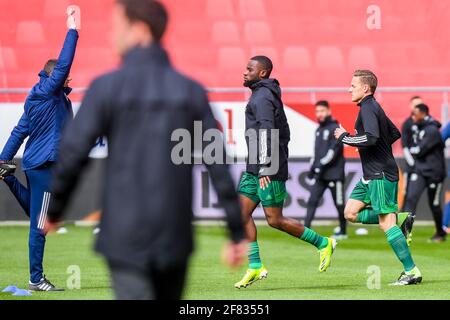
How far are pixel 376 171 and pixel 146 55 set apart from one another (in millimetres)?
5980

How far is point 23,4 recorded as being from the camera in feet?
80.1

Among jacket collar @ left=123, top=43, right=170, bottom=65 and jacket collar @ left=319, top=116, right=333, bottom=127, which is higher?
jacket collar @ left=123, top=43, right=170, bottom=65

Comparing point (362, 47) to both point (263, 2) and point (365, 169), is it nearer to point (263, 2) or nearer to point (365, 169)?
point (263, 2)

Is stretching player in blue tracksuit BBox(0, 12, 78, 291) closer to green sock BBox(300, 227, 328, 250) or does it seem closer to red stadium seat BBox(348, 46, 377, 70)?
green sock BBox(300, 227, 328, 250)

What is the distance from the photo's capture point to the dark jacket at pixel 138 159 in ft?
16.1

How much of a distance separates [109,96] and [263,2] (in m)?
20.0

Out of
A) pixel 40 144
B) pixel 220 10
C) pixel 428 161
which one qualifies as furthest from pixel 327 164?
pixel 220 10

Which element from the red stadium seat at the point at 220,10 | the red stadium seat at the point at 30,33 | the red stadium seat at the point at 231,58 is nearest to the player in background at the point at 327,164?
the red stadium seat at the point at 231,58

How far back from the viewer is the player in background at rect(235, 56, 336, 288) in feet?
33.8

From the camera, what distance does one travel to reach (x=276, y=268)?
41.3 ft

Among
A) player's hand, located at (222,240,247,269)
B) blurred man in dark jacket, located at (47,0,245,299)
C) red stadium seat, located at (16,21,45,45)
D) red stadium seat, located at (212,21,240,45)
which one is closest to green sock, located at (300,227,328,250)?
player's hand, located at (222,240,247,269)

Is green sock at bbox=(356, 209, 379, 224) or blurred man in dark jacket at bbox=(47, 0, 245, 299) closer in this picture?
blurred man in dark jacket at bbox=(47, 0, 245, 299)
